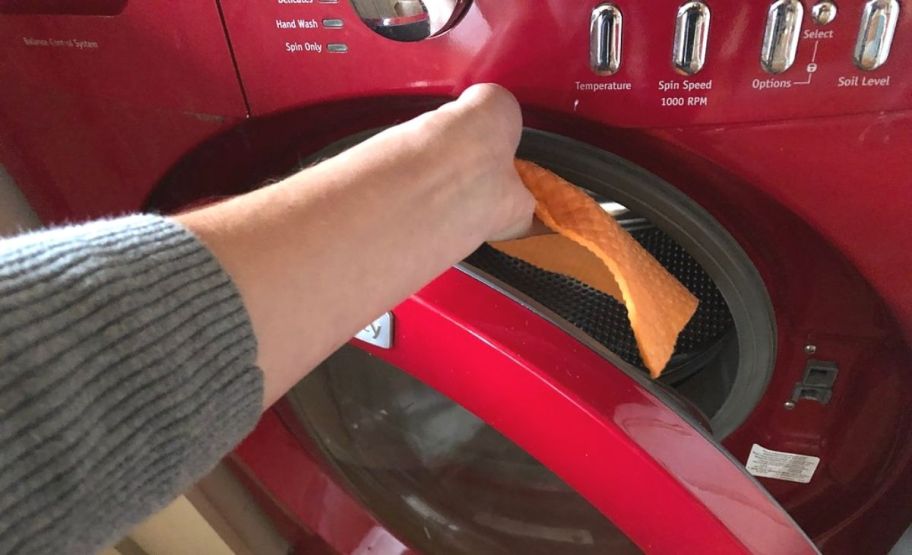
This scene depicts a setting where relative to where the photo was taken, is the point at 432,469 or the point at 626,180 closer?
the point at 626,180

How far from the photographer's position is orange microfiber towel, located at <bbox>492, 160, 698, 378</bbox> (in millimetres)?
415

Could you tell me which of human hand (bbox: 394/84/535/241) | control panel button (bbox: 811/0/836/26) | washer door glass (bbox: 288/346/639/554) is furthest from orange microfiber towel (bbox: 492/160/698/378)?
washer door glass (bbox: 288/346/639/554)

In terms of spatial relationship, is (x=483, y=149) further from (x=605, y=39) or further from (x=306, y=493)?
(x=306, y=493)

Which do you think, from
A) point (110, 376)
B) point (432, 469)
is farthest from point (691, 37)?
point (432, 469)

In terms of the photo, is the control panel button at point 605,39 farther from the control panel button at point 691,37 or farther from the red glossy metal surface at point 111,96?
the red glossy metal surface at point 111,96

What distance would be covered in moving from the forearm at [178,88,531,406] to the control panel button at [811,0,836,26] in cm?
17

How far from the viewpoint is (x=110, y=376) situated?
255mm

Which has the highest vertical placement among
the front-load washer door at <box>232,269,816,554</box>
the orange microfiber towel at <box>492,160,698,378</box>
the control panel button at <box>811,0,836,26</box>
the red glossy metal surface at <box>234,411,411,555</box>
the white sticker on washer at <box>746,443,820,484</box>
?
the control panel button at <box>811,0,836,26</box>

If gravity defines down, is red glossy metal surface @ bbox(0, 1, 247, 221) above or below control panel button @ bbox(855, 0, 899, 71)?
below

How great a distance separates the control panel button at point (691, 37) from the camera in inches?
14.4

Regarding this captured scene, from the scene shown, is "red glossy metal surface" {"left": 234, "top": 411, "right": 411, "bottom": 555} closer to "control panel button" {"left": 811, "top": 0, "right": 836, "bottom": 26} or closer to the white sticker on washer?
the white sticker on washer

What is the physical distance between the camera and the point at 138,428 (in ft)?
0.86

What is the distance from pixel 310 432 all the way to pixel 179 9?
0.37 m

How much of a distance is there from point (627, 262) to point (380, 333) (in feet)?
0.49
